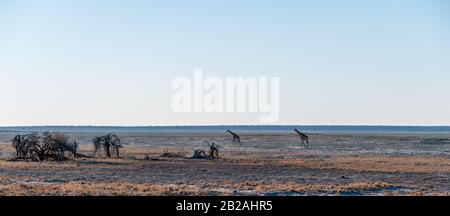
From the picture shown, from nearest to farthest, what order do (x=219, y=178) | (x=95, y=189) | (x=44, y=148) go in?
(x=95, y=189) → (x=219, y=178) → (x=44, y=148)

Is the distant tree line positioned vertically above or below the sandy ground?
above

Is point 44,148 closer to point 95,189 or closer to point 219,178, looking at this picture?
point 219,178

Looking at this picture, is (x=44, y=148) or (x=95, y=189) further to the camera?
(x=44, y=148)

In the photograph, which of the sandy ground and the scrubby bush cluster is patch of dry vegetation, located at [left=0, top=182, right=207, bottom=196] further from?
the scrubby bush cluster

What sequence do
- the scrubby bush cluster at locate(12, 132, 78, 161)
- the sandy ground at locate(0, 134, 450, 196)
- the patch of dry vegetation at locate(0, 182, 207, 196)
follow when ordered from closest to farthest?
the patch of dry vegetation at locate(0, 182, 207, 196)
the sandy ground at locate(0, 134, 450, 196)
the scrubby bush cluster at locate(12, 132, 78, 161)

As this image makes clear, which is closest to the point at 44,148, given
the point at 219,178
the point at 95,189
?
the point at 219,178

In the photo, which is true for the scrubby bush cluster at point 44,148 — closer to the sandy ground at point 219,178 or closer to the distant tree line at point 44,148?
the distant tree line at point 44,148

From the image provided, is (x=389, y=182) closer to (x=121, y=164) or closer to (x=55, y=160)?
(x=121, y=164)

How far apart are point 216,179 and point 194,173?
12.7ft

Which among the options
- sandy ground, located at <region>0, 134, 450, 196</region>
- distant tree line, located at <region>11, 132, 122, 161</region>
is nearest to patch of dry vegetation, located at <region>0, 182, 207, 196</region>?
sandy ground, located at <region>0, 134, 450, 196</region>

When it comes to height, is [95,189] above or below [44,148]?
below

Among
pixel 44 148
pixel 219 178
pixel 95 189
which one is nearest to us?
pixel 95 189
